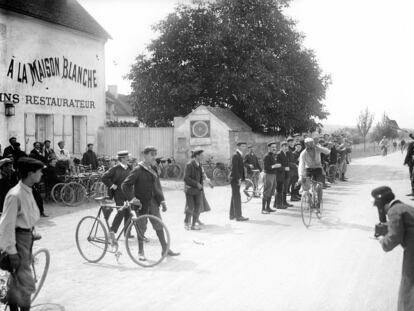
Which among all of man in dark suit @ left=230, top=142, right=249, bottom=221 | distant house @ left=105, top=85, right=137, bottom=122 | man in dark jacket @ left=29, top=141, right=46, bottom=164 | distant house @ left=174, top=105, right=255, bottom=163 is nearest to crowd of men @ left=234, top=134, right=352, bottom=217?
man in dark suit @ left=230, top=142, right=249, bottom=221

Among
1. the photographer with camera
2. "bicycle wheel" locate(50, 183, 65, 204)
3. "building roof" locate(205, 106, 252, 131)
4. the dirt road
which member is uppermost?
"building roof" locate(205, 106, 252, 131)

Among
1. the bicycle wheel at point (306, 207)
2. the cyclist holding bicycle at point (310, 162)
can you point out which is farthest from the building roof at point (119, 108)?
the bicycle wheel at point (306, 207)

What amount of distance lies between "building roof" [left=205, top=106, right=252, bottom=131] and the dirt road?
14.5m

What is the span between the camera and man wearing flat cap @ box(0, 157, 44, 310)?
464cm

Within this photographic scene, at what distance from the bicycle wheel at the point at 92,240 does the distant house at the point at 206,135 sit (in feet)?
54.1

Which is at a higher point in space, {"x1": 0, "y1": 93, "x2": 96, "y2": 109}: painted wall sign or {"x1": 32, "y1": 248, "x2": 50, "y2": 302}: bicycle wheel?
{"x1": 0, "y1": 93, "x2": 96, "y2": 109}: painted wall sign

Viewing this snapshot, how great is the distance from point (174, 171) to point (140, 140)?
3.39 meters

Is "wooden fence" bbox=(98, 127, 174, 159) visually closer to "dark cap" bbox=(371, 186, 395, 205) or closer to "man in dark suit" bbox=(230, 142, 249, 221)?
"man in dark suit" bbox=(230, 142, 249, 221)

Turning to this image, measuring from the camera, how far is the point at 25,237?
484 cm

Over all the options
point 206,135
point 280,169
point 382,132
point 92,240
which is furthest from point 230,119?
point 382,132

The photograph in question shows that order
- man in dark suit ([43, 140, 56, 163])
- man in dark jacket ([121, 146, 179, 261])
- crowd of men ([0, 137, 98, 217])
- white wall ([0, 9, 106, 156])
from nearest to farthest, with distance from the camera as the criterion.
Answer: man in dark jacket ([121, 146, 179, 261])
crowd of men ([0, 137, 98, 217])
man in dark suit ([43, 140, 56, 163])
white wall ([0, 9, 106, 156])

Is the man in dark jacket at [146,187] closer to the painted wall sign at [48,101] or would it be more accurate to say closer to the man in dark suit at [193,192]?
the man in dark suit at [193,192]

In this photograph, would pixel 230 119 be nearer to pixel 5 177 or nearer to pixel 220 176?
pixel 220 176

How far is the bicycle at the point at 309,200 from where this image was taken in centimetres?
1064
